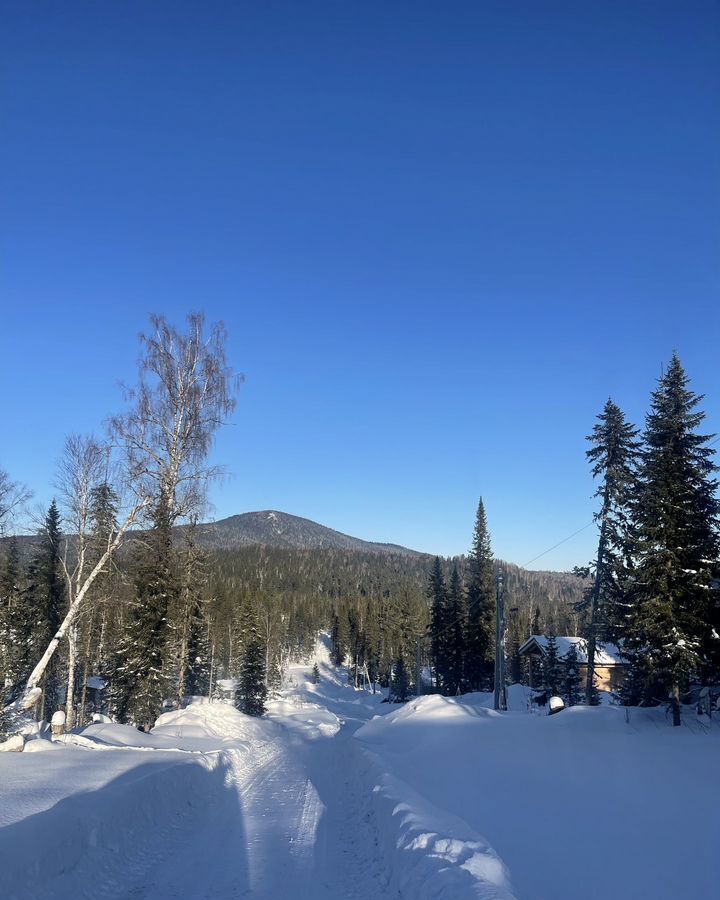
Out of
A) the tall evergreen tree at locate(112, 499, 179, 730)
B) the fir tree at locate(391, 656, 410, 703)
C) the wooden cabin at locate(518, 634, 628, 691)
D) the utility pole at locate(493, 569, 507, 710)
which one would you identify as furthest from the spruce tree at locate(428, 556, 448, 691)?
the tall evergreen tree at locate(112, 499, 179, 730)

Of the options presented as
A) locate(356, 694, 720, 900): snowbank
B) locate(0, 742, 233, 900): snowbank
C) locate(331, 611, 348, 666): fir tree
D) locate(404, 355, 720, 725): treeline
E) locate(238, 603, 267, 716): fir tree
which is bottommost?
locate(331, 611, 348, 666): fir tree

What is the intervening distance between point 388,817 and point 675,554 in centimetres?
1188

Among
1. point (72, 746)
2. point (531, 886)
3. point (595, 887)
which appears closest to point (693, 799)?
point (595, 887)

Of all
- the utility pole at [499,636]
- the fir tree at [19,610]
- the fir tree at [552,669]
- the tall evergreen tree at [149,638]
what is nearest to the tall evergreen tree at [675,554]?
the utility pole at [499,636]

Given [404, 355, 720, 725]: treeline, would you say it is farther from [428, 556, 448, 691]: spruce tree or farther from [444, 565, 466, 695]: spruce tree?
[428, 556, 448, 691]: spruce tree

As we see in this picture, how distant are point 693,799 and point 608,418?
1947 cm

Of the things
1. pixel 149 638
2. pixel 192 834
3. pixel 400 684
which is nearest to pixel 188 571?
pixel 149 638

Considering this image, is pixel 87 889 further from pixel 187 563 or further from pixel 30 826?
pixel 187 563

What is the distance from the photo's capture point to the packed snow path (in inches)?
264

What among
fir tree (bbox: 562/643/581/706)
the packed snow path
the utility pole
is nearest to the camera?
the packed snow path

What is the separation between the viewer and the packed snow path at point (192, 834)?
671 centimetres

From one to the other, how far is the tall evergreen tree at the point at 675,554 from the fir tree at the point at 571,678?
22936mm

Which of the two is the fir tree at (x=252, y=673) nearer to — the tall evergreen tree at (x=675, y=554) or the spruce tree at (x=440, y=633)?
the spruce tree at (x=440, y=633)

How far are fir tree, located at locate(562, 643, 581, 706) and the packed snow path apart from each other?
90.8ft
